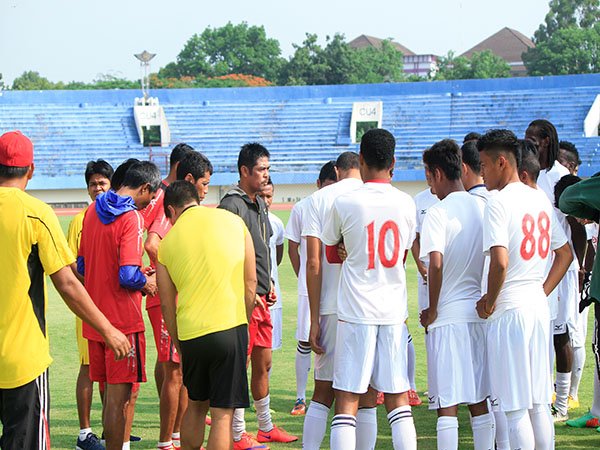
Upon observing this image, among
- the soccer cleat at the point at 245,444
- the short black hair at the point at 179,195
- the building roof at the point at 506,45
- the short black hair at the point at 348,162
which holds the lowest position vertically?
the soccer cleat at the point at 245,444

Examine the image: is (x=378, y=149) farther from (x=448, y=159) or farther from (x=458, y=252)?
(x=458, y=252)

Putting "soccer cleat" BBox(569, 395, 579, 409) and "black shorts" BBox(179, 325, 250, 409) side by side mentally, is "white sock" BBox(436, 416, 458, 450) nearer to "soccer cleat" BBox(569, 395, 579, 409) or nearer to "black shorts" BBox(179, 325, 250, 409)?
"black shorts" BBox(179, 325, 250, 409)

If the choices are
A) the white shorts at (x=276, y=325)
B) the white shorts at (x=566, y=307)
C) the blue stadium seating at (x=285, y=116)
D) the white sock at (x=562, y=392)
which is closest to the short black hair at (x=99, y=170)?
the white shorts at (x=276, y=325)

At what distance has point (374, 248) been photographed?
5.73 m

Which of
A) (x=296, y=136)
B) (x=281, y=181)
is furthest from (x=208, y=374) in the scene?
(x=296, y=136)

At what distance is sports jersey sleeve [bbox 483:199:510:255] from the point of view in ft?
18.3

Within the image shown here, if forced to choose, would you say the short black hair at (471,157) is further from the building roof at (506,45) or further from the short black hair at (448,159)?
the building roof at (506,45)

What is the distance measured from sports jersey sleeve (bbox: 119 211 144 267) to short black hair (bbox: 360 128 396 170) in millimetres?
1646

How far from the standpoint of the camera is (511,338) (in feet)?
18.9

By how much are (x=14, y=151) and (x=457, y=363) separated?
3.04 m

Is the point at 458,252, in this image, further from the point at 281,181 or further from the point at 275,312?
the point at 281,181

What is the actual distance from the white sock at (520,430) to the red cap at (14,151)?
3374 millimetres

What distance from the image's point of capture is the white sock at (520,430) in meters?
5.70

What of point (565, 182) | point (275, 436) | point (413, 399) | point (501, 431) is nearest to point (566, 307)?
point (565, 182)
